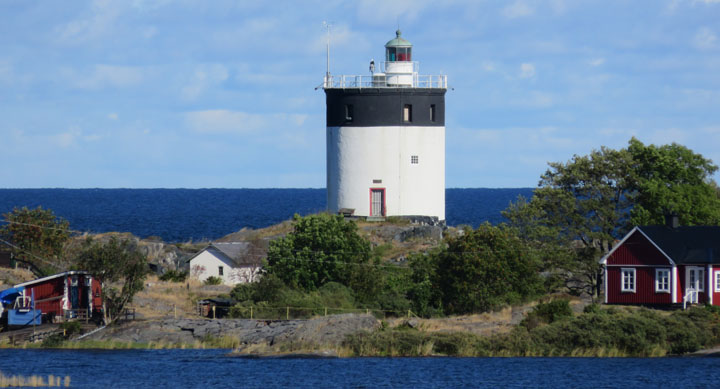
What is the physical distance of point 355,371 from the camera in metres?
45.2

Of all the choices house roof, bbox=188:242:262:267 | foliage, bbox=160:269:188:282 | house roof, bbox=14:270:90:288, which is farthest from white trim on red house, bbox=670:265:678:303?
foliage, bbox=160:269:188:282

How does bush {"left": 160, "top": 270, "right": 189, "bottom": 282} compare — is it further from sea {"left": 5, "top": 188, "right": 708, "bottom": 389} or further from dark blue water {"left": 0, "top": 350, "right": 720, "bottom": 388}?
dark blue water {"left": 0, "top": 350, "right": 720, "bottom": 388}

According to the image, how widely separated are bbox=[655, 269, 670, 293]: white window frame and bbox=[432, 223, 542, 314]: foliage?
5533 mm

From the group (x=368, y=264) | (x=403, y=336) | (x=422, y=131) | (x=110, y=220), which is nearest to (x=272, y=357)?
(x=403, y=336)

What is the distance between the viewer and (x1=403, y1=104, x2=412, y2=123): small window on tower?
220 feet

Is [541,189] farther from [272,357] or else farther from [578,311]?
[272,357]

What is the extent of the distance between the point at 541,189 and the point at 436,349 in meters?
14.8

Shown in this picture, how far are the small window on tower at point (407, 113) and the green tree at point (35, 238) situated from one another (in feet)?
65.9

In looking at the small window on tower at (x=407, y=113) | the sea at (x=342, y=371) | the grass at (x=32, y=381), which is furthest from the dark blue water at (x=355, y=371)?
the small window on tower at (x=407, y=113)

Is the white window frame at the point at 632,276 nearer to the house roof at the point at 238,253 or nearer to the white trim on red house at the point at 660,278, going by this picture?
the white trim on red house at the point at 660,278

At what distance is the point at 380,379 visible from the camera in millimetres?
43688

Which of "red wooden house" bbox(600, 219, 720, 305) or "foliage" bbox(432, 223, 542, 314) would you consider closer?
"red wooden house" bbox(600, 219, 720, 305)

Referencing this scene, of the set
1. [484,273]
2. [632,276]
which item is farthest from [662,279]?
[484,273]

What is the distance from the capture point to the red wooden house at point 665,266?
2005 inches
